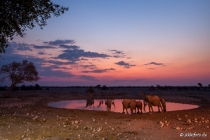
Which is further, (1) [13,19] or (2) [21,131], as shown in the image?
(1) [13,19]

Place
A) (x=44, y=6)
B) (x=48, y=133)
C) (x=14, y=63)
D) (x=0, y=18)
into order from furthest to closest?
1. (x=14, y=63)
2. (x=44, y=6)
3. (x=0, y=18)
4. (x=48, y=133)

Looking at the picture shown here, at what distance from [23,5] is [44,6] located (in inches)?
64.4

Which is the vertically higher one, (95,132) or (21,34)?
(21,34)

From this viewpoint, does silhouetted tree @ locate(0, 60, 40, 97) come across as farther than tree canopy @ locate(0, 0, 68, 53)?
Yes

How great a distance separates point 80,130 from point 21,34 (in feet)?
26.9

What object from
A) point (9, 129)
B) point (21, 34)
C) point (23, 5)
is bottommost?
point (9, 129)

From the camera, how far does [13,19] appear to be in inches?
563

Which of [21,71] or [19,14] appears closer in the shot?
[19,14]

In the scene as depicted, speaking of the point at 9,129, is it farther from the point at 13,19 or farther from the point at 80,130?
the point at 13,19

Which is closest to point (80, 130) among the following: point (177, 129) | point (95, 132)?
point (95, 132)

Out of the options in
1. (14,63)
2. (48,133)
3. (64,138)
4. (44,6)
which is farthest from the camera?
(14,63)

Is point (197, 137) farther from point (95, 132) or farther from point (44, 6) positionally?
point (44, 6)

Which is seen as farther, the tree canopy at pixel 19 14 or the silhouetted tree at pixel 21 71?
the silhouetted tree at pixel 21 71

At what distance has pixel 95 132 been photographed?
10992mm
